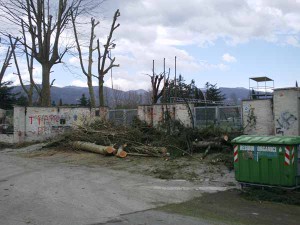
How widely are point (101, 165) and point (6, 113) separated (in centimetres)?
1484

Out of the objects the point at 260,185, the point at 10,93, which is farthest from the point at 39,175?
the point at 10,93

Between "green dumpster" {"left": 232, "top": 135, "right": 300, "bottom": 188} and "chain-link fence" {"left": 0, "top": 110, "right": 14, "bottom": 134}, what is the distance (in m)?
19.3

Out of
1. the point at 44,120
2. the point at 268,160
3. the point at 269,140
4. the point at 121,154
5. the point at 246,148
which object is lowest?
the point at 121,154

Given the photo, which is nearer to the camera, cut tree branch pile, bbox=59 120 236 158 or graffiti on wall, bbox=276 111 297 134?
graffiti on wall, bbox=276 111 297 134

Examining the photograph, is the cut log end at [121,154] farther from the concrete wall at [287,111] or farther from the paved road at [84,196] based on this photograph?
the concrete wall at [287,111]

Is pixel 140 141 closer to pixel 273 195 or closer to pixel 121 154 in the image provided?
pixel 121 154

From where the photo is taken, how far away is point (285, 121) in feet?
51.5

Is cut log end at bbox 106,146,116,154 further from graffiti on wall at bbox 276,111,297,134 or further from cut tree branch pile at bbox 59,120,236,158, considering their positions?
graffiti on wall at bbox 276,111,297,134

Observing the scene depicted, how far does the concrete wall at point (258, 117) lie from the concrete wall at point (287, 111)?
629mm

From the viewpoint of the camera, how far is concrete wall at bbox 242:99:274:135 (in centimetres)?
1669

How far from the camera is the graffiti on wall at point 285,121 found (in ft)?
50.8

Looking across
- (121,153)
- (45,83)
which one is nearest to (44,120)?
(45,83)

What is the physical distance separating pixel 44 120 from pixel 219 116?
1203 centimetres

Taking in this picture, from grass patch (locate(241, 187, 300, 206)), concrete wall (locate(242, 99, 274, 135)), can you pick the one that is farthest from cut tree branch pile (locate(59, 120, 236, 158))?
grass patch (locate(241, 187, 300, 206))
